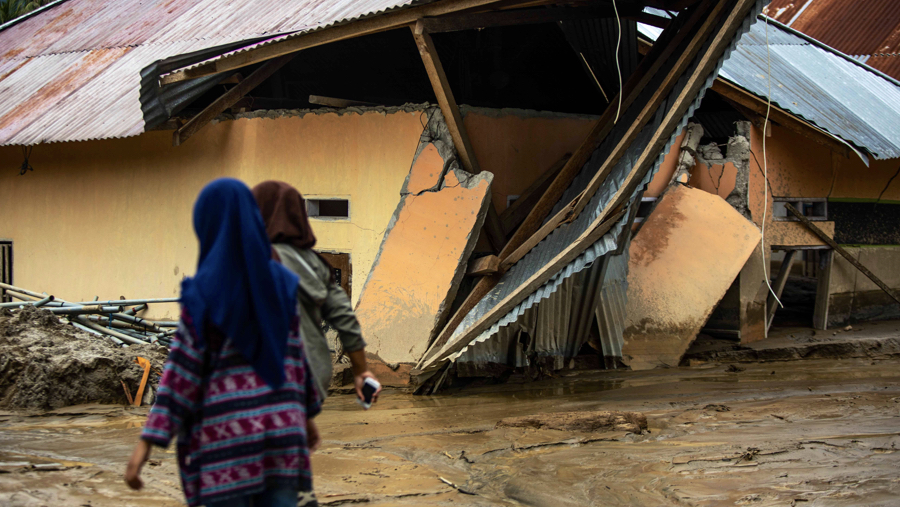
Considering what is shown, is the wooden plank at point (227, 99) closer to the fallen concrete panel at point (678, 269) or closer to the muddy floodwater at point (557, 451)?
the muddy floodwater at point (557, 451)

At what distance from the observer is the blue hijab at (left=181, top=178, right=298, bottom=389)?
2.23 meters

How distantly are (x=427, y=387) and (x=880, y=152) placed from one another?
6104 mm

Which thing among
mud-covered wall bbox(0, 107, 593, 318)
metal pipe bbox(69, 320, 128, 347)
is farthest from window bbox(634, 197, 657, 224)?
metal pipe bbox(69, 320, 128, 347)

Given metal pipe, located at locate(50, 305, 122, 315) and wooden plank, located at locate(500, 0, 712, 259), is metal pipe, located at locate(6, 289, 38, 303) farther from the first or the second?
wooden plank, located at locate(500, 0, 712, 259)

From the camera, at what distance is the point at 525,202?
806 centimetres

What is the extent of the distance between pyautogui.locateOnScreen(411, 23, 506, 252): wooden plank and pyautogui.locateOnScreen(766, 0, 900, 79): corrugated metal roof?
1332 cm

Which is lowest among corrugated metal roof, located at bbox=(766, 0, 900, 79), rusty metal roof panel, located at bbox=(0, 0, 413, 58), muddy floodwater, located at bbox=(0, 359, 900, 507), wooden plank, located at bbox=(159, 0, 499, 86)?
muddy floodwater, located at bbox=(0, 359, 900, 507)

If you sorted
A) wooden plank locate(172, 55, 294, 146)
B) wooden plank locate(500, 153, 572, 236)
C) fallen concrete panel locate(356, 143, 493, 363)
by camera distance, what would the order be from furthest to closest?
1. wooden plank locate(172, 55, 294, 146)
2. wooden plank locate(500, 153, 572, 236)
3. fallen concrete panel locate(356, 143, 493, 363)

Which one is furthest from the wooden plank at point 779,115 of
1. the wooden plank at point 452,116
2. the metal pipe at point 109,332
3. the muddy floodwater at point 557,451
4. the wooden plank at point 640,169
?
the metal pipe at point 109,332

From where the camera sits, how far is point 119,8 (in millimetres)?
13438

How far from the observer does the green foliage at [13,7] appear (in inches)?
923

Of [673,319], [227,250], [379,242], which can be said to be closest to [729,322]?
[673,319]

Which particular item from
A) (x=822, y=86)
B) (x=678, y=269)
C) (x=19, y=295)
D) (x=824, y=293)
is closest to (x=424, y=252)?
(x=678, y=269)

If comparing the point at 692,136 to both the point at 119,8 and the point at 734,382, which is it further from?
the point at 119,8
